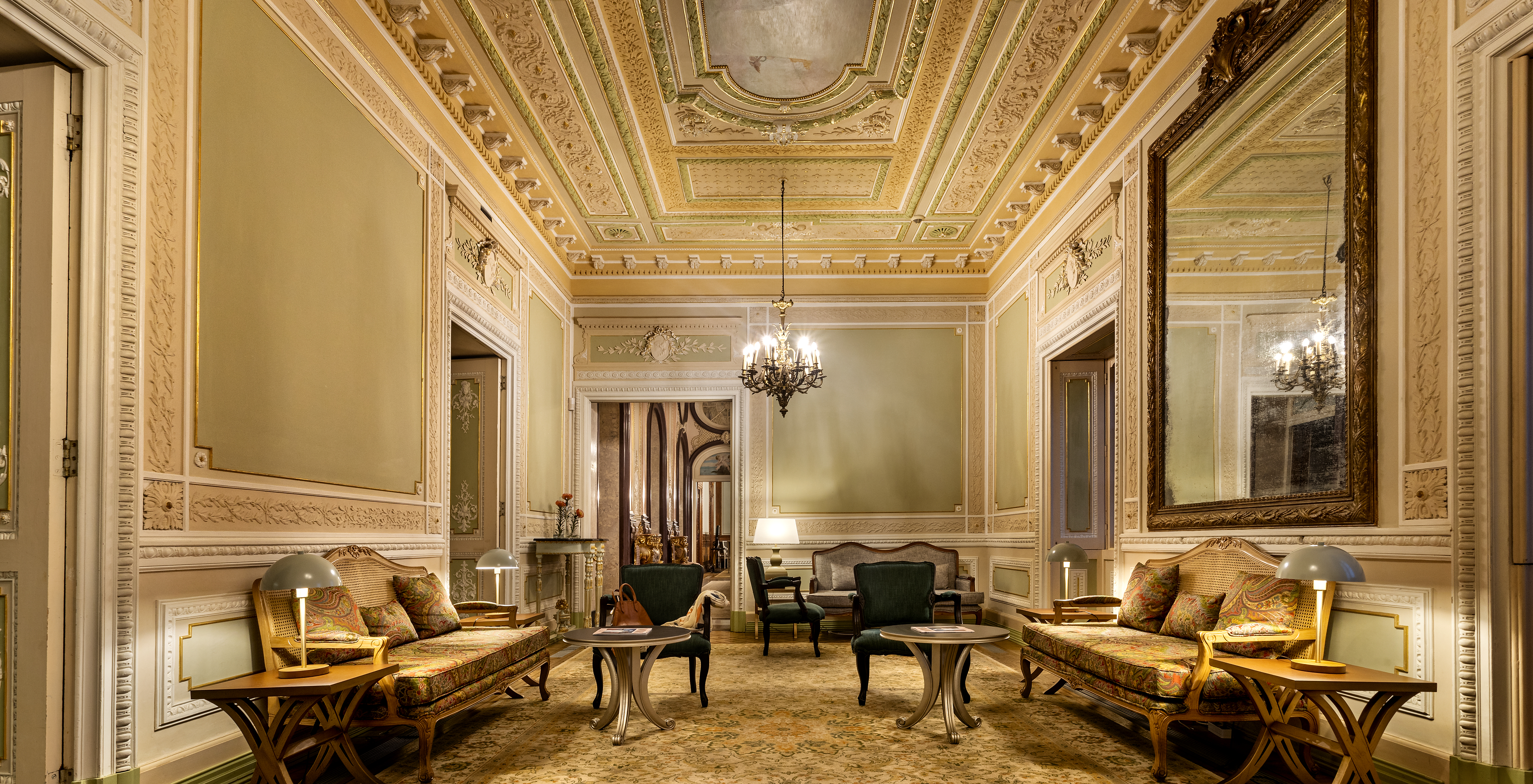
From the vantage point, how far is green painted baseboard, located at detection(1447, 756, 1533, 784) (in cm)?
326

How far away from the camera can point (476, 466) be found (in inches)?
332

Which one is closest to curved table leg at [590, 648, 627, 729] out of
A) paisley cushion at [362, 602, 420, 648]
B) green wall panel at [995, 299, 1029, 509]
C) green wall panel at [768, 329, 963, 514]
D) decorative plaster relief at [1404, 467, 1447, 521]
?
paisley cushion at [362, 602, 420, 648]

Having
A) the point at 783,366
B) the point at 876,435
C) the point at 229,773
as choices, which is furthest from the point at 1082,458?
the point at 229,773

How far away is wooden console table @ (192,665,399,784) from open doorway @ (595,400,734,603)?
30.7ft

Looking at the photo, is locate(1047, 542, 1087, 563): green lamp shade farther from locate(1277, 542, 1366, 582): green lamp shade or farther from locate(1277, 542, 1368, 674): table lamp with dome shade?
locate(1277, 542, 1366, 582): green lamp shade

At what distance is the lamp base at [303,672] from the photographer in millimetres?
3787

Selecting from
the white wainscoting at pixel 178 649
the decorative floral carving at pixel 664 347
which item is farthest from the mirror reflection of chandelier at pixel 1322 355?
the decorative floral carving at pixel 664 347

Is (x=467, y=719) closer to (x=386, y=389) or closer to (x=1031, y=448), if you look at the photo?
(x=386, y=389)

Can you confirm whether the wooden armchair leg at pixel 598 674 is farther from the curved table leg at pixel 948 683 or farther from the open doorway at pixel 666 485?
the open doorway at pixel 666 485

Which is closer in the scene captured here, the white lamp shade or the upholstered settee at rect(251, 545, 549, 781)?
the upholstered settee at rect(251, 545, 549, 781)

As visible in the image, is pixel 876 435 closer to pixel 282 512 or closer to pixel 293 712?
pixel 282 512

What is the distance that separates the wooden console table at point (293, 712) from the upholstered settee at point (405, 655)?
0.44 feet

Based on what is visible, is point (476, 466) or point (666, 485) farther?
point (666, 485)

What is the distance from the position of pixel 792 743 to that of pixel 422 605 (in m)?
2.33
